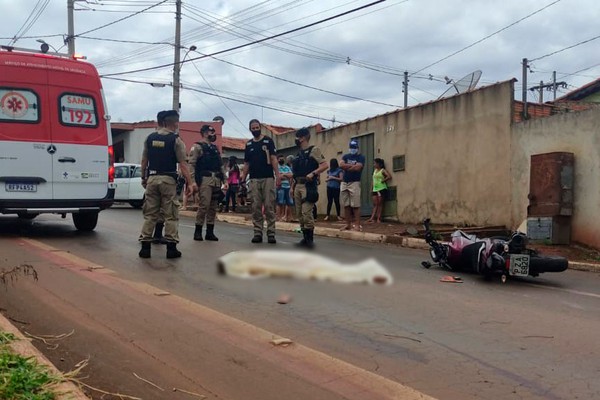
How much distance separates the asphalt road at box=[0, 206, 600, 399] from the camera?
11.0ft

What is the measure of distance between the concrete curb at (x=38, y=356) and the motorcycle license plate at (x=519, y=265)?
4.75m

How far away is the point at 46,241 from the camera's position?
28.2 ft

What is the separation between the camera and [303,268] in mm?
1759

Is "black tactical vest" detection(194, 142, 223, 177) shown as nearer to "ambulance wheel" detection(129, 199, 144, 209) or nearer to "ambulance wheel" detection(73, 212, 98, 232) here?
"ambulance wheel" detection(73, 212, 98, 232)

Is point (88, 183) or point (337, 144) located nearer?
point (88, 183)

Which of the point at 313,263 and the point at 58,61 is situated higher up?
the point at 58,61

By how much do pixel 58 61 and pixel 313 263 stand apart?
8296 mm

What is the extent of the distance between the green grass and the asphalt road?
420 millimetres

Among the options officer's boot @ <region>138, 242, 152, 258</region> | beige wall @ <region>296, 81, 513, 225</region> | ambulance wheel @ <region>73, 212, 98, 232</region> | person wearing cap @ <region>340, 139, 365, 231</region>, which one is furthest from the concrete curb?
beige wall @ <region>296, 81, 513, 225</region>

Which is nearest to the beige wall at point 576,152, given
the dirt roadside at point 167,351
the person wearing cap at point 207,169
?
the person wearing cap at point 207,169

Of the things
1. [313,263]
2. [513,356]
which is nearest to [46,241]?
[513,356]

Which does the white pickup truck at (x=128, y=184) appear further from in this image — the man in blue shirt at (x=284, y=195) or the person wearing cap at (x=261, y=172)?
the person wearing cap at (x=261, y=172)

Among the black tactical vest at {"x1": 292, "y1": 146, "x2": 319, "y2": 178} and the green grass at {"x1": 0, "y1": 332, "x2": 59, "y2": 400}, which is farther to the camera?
the black tactical vest at {"x1": 292, "y1": 146, "x2": 319, "y2": 178}

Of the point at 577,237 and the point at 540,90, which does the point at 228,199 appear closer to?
the point at 577,237
